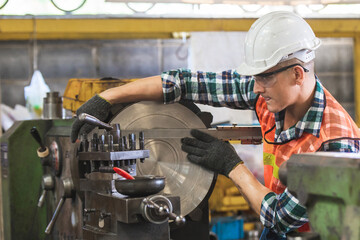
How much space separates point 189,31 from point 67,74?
106cm

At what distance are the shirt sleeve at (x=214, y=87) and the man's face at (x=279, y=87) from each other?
215 mm

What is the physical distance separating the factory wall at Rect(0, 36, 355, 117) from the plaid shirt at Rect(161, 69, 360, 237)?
96.2 inches

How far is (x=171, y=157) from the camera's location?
1.57 metres

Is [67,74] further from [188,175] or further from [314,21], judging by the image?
[188,175]

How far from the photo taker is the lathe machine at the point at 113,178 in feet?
3.67

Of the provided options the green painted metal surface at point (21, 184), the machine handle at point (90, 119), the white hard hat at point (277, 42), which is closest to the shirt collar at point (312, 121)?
the white hard hat at point (277, 42)

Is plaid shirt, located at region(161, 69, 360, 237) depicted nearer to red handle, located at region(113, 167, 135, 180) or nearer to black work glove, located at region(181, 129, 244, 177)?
black work glove, located at region(181, 129, 244, 177)

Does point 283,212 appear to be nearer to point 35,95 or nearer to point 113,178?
point 113,178

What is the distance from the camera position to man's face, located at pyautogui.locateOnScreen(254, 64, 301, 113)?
1407 millimetres

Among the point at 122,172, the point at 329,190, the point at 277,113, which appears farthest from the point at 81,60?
the point at 329,190

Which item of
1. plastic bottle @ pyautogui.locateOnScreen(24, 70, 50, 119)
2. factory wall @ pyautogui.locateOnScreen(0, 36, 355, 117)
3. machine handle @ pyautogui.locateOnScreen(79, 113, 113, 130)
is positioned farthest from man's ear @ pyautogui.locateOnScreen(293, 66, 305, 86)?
factory wall @ pyautogui.locateOnScreen(0, 36, 355, 117)

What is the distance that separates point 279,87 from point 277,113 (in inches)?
5.5

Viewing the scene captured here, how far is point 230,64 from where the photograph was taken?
3.82 m

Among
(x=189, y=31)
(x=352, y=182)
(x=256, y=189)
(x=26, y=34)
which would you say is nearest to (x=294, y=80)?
(x=256, y=189)
